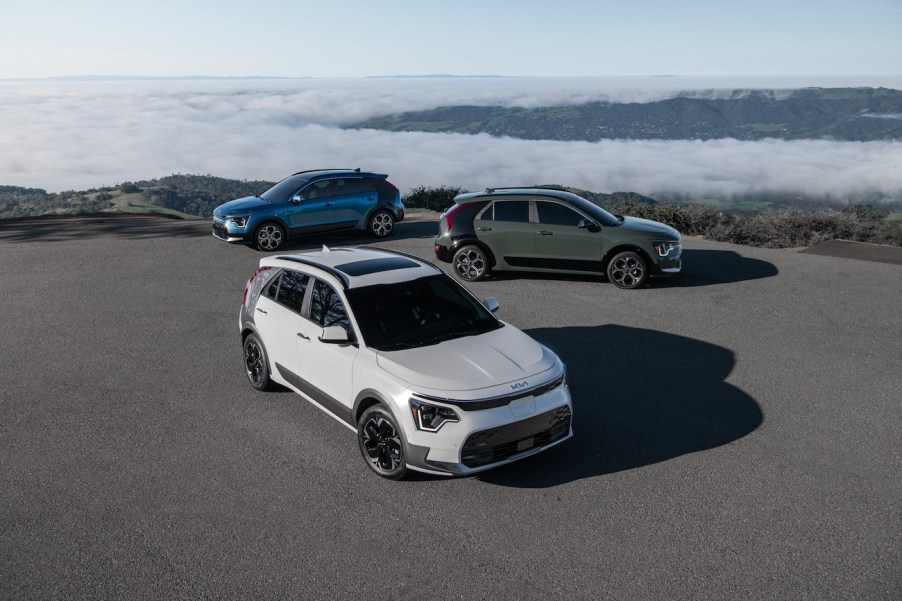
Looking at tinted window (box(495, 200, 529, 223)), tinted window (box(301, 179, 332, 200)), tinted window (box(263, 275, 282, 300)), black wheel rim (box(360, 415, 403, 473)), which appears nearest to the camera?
black wheel rim (box(360, 415, 403, 473))

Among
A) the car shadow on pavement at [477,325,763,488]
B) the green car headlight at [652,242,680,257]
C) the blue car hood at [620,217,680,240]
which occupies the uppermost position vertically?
the blue car hood at [620,217,680,240]

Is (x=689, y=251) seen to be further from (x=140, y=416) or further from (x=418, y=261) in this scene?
(x=140, y=416)

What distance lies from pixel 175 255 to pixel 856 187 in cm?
18062

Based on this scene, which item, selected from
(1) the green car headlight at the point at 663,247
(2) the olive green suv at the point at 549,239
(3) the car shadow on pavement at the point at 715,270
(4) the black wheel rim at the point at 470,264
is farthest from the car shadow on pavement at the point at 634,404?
(3) the car shadow on pavement at the point at 715,270

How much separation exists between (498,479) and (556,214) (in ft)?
24.3

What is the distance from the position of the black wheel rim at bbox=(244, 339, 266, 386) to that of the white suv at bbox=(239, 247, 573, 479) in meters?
0.03

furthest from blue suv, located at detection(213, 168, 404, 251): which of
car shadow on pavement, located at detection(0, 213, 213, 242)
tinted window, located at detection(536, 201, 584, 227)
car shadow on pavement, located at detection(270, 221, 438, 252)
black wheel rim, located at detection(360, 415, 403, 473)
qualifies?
black wheel rim, located at detection(360, 415, 403, 473)

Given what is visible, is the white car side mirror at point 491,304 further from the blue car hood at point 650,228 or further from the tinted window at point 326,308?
the blue car hood at point 650,228

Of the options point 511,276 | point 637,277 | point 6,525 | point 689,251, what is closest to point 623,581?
point 6,525

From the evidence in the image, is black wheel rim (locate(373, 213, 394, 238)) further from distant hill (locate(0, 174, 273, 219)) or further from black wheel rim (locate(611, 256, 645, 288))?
distant hill (locate(0, 174, 273, 219))

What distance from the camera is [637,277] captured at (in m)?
12.2

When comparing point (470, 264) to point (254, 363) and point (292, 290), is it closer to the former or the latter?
point (254, 363)

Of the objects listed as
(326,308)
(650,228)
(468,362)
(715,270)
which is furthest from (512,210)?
(468,362)

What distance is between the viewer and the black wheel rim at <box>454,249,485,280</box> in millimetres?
12922
